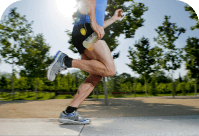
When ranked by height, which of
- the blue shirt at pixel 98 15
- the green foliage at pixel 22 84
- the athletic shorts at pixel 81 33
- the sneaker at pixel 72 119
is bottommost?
the sneaker at pixel 72 119

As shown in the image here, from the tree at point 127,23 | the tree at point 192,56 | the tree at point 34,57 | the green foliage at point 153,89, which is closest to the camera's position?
the tree at point 127,23

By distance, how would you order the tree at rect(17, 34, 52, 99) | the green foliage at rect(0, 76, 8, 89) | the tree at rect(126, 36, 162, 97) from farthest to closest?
the green foliage at rect(0, 76, 8, 89)
the tree at rect(126, 36, 162, 97)
the tree at rect(17, 34, 52, 99)

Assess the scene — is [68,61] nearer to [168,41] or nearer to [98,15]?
[98,15]

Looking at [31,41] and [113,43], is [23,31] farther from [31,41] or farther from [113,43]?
[113,43]

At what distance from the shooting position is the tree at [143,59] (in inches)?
504

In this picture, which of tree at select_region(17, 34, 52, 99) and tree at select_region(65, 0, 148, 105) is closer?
tree at select_region(65, 0, 148, 105)

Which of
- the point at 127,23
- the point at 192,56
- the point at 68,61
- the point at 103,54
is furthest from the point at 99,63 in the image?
the point at 192,56

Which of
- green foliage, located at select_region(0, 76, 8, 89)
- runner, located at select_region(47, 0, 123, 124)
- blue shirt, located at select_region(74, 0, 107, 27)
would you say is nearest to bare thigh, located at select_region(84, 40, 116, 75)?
runner, located at select_region(47, 0, 123, 124)

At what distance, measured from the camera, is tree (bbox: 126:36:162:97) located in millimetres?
12812

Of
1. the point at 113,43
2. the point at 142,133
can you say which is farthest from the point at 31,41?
the point at 142,133

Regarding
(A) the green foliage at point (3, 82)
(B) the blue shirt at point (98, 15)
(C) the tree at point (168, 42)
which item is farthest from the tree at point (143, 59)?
(A) the green foliage at point (3, 82)

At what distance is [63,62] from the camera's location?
176 cm

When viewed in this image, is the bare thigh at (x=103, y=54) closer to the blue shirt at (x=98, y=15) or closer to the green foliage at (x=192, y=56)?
the blue shirt at (x=98, y=15)

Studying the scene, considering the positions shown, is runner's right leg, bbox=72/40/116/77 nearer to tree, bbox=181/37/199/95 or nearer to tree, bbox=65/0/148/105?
tree, bbox=65/0/148/105
